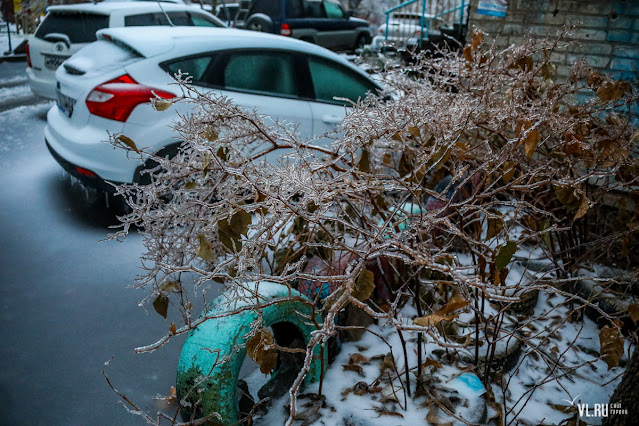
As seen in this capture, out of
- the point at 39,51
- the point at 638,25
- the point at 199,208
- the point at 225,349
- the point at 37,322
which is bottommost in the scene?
the point at 37,322

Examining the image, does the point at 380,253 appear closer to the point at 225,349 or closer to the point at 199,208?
the point at 225,349

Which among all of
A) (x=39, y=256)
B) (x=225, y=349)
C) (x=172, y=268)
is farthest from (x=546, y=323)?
(x=39, y=256)

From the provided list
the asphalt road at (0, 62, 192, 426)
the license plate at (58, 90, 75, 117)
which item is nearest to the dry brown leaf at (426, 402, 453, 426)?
the asphalt road at (0, 62, 192, 426)

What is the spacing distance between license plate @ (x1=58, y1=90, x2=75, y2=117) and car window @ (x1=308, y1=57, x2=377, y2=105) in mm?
2402

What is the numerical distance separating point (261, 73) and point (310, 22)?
11069 mm

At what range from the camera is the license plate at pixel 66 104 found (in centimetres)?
505

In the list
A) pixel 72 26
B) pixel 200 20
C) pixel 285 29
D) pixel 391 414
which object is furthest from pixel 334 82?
pixel 285 29

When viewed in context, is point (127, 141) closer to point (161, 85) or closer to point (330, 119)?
point (161, 85)

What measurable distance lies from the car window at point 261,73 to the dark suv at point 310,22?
9967mm

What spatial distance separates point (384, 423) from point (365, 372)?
45 centimetres

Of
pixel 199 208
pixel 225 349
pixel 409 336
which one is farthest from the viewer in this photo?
pixel 409 336

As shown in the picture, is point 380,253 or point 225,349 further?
point 225,349

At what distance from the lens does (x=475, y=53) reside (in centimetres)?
370

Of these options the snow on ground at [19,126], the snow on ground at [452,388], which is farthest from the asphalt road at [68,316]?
the snow on ground at [19,126]
